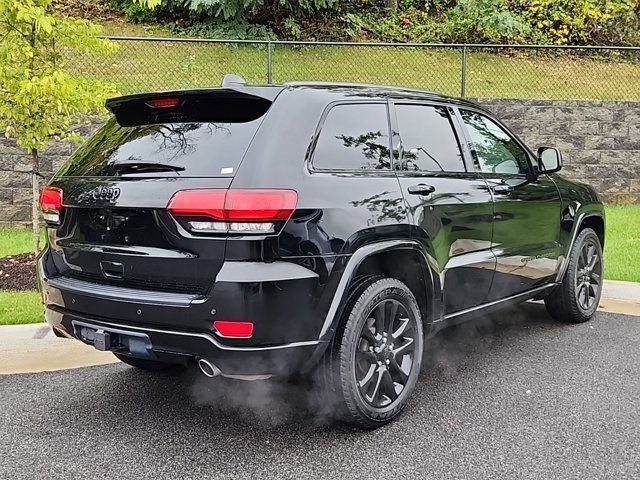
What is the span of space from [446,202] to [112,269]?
195 centimetres

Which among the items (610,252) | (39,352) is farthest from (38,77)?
(610,252)

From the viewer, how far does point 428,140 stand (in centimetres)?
421

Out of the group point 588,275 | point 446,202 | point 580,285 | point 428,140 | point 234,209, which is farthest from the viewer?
point 588,275

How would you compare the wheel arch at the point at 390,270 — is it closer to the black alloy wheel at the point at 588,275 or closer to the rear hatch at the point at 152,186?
the rear hatch at the point at 152,186

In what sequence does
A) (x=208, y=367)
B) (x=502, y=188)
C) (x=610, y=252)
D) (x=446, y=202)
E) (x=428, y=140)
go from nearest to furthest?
1. (x=208, y=367)
2. (x=446, y=202)
3. (x=428, y=140)
4. (x=502, y=188)
5. (x=610, y=252)

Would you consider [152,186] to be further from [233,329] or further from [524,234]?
[524,234]

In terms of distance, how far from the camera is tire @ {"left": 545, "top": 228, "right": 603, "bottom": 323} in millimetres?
5492

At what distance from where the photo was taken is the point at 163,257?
3178mm

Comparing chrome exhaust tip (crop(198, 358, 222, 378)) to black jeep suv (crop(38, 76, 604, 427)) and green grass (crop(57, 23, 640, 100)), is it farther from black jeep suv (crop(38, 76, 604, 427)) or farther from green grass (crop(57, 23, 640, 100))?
green grass (crop(57, 23, 640, 100))

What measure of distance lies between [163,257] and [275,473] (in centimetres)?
114

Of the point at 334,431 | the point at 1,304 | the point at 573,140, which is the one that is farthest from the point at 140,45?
the point at 334,431

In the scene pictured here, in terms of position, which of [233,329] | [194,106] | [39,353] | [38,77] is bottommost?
[39,353]

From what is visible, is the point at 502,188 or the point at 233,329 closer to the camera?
the point at 233,329

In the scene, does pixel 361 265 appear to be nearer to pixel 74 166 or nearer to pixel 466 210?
pixel 466 210
